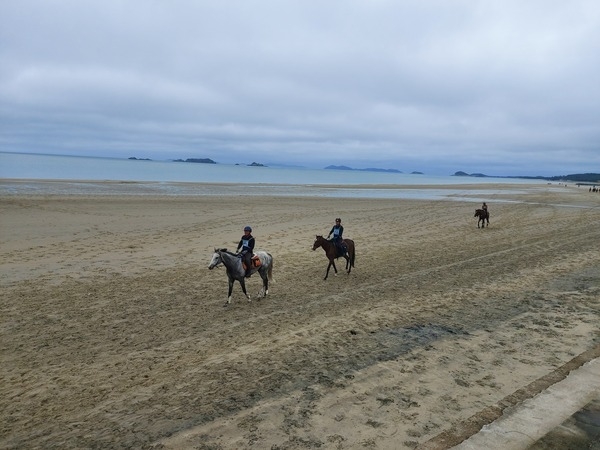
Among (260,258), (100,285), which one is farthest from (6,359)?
(260,258)

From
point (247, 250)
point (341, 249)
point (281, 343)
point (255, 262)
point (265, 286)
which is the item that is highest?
point (247, 250)

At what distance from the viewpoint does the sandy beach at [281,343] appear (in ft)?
20.2

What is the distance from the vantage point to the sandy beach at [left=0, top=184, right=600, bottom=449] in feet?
20.2

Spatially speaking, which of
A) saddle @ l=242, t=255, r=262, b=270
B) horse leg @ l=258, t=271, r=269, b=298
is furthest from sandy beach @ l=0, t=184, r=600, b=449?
saddle @ l=242, t=255, r=262, b=270

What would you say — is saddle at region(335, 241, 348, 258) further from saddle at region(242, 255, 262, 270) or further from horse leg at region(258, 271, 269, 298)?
saddle at region(242, 255, 262, 270)

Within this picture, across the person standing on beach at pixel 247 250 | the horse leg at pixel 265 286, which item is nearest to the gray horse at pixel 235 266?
the horse leg at pixel 265 286

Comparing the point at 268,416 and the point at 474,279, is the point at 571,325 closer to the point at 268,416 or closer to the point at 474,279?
the point at 474,279

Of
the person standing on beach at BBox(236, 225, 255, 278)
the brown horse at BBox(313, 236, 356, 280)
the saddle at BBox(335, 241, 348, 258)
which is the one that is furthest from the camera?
the saddle at BBox(335, 241, 348, 258)

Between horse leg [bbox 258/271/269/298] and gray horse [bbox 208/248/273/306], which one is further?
horse leg [bbox 258/271/269/298]

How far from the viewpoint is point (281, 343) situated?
29.8 ft

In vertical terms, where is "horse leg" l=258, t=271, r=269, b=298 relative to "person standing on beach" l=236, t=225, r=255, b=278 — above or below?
below

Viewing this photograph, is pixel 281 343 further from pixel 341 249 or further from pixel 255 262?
pixel 341 249

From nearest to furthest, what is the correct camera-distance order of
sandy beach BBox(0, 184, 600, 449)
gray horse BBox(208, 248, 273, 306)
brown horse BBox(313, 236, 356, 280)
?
sandy beach BBox(0, 184, 600, 449) < gray horse BBox(208, 248, 273, 306) < brown horse BBox(313, 236, 356, 280)

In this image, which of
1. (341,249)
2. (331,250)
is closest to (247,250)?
(331,250)
